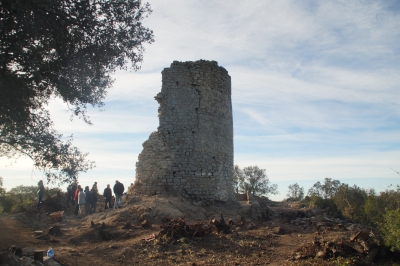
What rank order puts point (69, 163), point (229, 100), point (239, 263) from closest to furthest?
point (239, 263) → point (69, 163) → point (229, 100)

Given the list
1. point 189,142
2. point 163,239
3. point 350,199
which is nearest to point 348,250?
point 163,239

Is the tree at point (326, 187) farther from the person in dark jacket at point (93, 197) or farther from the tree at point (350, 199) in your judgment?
the person in dark jacket at point (93, 197)

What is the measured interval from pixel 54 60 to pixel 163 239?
220 inches

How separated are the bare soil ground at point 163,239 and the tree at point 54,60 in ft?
8.01

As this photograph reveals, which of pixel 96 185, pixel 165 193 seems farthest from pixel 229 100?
pixel 96 185

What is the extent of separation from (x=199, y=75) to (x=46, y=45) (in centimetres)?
830

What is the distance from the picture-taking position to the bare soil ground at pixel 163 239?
27.6ft

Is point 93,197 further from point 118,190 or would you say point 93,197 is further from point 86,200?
point 118,190

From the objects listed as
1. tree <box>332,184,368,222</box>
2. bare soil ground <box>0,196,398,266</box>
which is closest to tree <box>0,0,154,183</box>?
bare soil ground <box>0,196,398,266</box>

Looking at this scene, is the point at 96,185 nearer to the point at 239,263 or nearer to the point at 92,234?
the point at 92,234

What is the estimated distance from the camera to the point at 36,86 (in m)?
8.53

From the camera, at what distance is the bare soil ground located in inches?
331

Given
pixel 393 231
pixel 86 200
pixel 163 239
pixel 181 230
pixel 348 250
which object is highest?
pixel 86 200

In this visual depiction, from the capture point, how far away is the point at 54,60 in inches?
344
